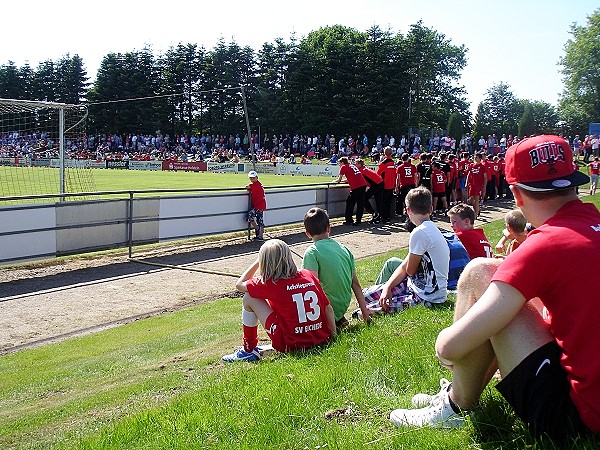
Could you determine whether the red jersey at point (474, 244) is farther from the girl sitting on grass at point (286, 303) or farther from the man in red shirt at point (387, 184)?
the man in red shirt at point (387, 184)

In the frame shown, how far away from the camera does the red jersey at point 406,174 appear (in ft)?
68.9

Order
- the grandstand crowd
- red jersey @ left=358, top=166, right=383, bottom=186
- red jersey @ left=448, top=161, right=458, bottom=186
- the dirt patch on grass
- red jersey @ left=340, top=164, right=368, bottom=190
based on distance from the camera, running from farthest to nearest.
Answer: the grandstand crowd
red jersey @ left=448, top=161, right=458, bottom=186
red jersey @ left=358, top=166, right=383, bottom=186
red jersey @ left=340, top=164, right=368, bottom=190
the dirt patch on grass

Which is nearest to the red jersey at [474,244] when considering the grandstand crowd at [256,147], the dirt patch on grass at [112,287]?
the dirt patch on grass at [112,287]

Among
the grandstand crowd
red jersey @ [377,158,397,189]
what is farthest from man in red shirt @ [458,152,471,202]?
the grandstand crowd

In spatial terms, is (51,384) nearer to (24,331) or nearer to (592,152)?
(24,331)

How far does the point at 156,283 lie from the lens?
11922mm

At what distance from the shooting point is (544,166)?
2777 mm

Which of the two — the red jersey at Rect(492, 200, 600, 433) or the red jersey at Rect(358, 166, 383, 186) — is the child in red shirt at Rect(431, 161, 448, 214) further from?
the red jersey at Rect(492, 200, 600, 433)

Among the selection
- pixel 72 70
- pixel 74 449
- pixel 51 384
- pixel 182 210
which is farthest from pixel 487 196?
pixel 72 70

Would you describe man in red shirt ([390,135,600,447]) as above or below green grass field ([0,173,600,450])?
above

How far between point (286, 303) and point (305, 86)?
3152 inches

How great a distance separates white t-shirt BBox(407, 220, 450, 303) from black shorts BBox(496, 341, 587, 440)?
375 cm

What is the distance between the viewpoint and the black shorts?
2.73 meters

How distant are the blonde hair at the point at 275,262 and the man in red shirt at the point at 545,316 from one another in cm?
299
